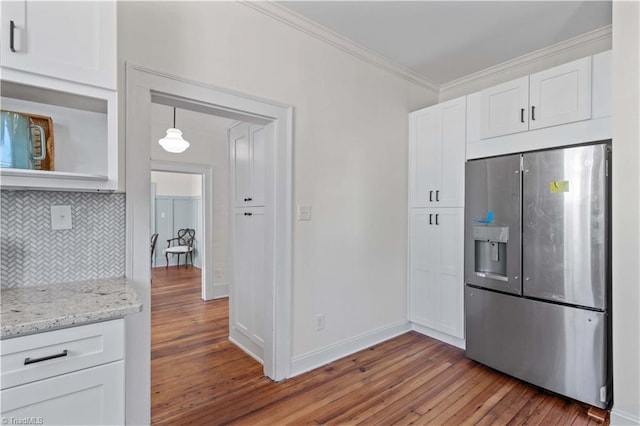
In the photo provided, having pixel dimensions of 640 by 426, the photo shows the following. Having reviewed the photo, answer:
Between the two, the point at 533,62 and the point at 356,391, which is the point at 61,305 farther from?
the point at 533,62

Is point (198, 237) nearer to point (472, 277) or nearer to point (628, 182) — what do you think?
point (472, 277)

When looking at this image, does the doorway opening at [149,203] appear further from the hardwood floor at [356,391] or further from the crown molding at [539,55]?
the crown molding at [539,55]

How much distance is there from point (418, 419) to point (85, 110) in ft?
8.53

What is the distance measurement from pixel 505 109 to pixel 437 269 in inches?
60.7

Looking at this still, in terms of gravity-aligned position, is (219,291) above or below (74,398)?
below

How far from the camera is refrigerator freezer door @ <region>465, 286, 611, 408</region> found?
1.99 metres

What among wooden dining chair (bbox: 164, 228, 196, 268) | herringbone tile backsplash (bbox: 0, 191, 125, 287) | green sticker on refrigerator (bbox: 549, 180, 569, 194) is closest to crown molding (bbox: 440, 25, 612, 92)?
green sticker on refrigerator (bbox: 549, 180, 569, 194)

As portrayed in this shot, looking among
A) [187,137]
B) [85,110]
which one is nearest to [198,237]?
[187,137]

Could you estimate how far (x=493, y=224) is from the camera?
2.51 m

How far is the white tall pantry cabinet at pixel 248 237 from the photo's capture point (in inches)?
104

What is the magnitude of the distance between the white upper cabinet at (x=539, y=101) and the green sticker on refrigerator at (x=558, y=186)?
46 centimetres

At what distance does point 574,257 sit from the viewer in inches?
82.0

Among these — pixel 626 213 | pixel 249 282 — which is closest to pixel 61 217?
pixel 249 282

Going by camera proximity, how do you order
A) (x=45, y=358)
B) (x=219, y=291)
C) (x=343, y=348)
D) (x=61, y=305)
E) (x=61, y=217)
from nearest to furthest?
(x=45, y=358), (x=61, y=305), (x=61, y=217), (x=343, y=348), (x=219, y=291)
